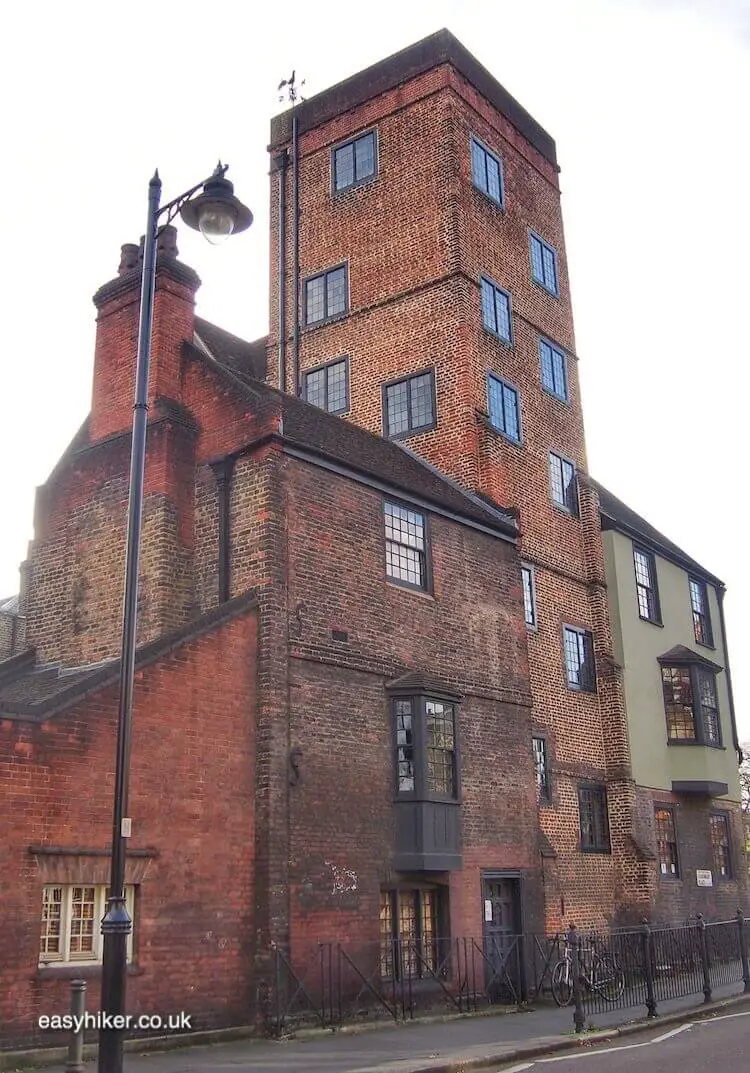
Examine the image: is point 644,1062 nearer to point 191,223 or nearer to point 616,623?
point 191,223

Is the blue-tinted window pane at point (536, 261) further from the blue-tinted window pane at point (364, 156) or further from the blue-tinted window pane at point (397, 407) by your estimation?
the blue-tinted window pane at point (397, 407)

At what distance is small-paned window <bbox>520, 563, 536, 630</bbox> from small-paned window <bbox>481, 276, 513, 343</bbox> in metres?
5.83

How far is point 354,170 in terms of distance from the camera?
90.3 feet

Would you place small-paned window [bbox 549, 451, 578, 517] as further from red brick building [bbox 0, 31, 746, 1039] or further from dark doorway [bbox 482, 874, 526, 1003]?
dark doorway [bbox 482, 874, 526, 1003]

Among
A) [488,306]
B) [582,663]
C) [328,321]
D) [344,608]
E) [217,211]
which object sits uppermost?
[328,321]

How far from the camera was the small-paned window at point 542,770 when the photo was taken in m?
21.8

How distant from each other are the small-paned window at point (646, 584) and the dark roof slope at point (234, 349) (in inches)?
426

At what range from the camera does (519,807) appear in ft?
63.1

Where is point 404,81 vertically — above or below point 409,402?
above

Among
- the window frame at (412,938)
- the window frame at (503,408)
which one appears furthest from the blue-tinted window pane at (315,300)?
the window frame at (412,938)

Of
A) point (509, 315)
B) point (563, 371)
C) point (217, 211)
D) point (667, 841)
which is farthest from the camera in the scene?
point (563, 371)

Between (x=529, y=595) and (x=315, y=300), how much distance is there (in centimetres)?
980

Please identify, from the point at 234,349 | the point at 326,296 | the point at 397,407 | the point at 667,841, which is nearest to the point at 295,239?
the point at 326,296

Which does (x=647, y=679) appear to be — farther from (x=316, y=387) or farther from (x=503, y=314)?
(x=316, y=387)
